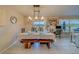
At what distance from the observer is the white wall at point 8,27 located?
12.0 ft

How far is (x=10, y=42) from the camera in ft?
12.5

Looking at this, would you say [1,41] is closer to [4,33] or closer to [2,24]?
[4,33]

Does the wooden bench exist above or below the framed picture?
below

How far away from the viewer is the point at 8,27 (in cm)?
401

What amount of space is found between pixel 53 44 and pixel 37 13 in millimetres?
1378

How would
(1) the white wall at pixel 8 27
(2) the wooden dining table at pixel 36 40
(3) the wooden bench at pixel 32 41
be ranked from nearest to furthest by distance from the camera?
(1) the white wall at pixel 8 27 → (2) the wooden dining table at pixel 36 40 → (3) the wooden bench at pixel 32 41

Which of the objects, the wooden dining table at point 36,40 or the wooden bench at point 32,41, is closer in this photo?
the wooden dining table at point 36,40

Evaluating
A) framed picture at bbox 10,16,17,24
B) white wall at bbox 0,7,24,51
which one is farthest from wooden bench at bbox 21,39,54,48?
framed picture at bbox 10,16,17,24

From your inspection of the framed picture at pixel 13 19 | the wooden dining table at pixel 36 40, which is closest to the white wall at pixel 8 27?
the framed picture at pixel 13 19

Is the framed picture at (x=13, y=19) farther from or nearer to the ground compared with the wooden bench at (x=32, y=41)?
farther from the ground

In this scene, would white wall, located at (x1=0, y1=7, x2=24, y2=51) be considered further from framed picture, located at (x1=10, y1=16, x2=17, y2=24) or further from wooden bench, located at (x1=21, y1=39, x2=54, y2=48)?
wooden bench, located at (x1=21, y1=39, x2=54, y2=48)

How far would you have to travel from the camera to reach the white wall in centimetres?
365

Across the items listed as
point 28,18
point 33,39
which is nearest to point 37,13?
point 28,18

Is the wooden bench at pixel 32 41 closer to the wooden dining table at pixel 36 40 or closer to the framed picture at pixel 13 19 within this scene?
the wooden dining table at pixel 36 40
